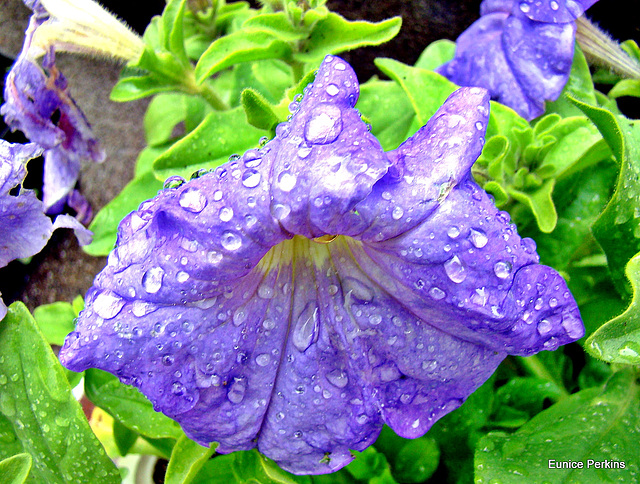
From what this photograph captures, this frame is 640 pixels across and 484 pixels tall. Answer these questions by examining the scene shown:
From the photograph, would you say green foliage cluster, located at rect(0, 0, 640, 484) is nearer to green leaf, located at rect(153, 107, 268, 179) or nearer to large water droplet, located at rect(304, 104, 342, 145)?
green leaf, located at rect(153, 107, 268, 179)

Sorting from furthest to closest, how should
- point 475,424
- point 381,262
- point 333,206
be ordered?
1. point 475,424
2. point 381,262
3. point 333,206

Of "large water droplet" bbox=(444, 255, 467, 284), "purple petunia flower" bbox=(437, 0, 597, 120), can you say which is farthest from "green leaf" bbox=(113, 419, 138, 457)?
"purple petunia flower" bbox=(437, 0, 597, 120)

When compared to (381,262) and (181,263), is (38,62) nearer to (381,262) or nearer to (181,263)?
(181,263)

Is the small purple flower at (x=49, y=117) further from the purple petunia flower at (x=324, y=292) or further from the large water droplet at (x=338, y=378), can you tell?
the large water droplet at (x=338, y=378)

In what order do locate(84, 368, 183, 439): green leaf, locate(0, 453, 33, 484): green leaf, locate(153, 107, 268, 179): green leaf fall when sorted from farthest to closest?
locate(153, 107, 268, 179): green leaf, locate(84, 368, 183, 439): green leaf, locate(0, 453, 33, 484): green leaf

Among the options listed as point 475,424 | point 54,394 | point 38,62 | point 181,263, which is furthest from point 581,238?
point 38,62

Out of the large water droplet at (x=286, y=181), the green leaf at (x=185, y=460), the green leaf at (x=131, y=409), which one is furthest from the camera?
the green leaf at (x=131, y=409)

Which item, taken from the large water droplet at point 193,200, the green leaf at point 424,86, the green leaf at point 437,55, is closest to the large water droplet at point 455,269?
the large water droplet at point 193,200
